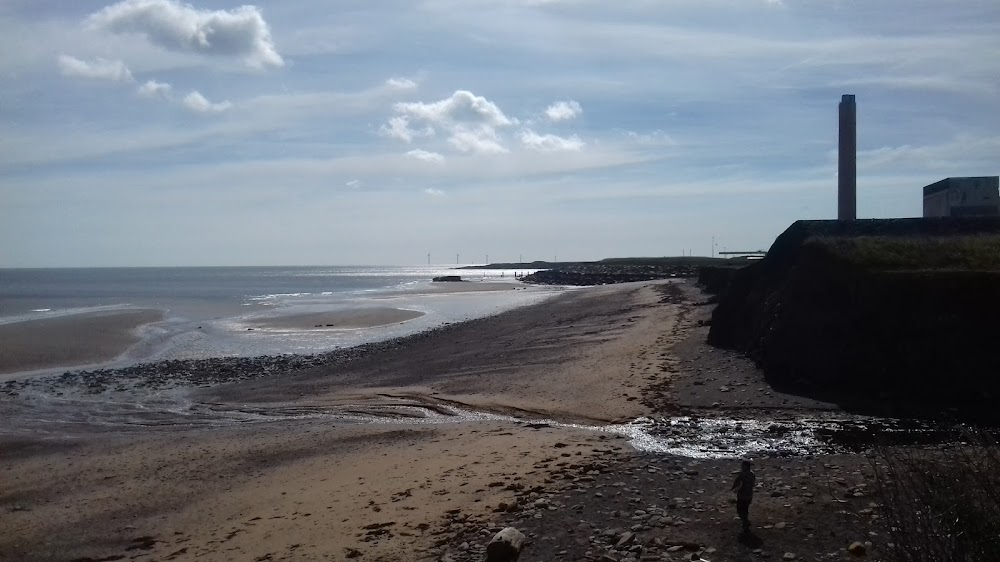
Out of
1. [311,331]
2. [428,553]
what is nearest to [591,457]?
[428,553]

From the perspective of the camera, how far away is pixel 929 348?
15.5 m

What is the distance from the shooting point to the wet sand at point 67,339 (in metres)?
29.4

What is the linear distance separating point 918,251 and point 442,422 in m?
12.0

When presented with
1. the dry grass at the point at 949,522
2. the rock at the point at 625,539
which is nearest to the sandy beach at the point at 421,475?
the rock at the point at 625,539

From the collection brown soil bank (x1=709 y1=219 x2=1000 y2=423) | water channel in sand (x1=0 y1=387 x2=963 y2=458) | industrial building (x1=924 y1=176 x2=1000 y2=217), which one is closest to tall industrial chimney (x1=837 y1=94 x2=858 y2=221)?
industrial building (x1=924 y1=176 x2=1000 y2=217)

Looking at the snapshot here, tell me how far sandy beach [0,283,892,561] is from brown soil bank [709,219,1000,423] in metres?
1.27

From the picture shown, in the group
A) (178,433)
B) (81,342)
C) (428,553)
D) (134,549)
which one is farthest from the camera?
(81,342)

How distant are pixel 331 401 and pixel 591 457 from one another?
968cm

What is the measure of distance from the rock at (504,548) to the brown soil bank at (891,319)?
9.46 metres

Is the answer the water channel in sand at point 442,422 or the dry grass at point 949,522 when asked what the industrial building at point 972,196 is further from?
the dry grass at point 949,522

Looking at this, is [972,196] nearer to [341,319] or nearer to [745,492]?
[745,492]

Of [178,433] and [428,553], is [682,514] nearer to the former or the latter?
[428,553]

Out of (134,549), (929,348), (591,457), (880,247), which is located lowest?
(134,549)

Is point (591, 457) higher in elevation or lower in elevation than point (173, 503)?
higher
